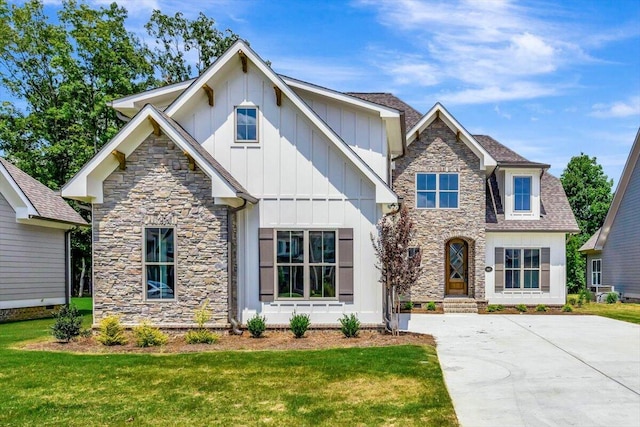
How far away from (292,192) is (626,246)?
19.5 m

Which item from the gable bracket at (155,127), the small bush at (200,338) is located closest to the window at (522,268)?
the small bush at (200,338)

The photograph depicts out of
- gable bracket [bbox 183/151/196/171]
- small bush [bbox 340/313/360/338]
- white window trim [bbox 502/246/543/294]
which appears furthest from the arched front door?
gable bracket [bbox 183/151/196/171]

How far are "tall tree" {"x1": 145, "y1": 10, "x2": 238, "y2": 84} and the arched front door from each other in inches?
895

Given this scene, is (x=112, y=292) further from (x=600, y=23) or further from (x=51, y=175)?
(x=51, y=175)

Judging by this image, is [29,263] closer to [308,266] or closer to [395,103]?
[308,266]

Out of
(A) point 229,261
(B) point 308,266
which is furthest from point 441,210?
(A) point 229,261

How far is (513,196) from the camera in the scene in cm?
1941

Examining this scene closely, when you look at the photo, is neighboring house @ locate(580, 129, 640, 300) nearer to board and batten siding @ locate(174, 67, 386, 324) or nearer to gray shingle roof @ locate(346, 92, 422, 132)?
gray shingle roof @ locate(346, 92, 422, 132)

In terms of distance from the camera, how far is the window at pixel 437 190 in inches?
722

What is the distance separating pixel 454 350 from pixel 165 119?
8249 millimetres

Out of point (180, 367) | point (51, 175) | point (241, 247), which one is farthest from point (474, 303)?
point (51, 175)

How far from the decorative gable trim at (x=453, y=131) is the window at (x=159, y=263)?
1062 centimetres

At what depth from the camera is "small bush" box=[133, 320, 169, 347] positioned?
9.77 m

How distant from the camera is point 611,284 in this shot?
24281 millimetres
